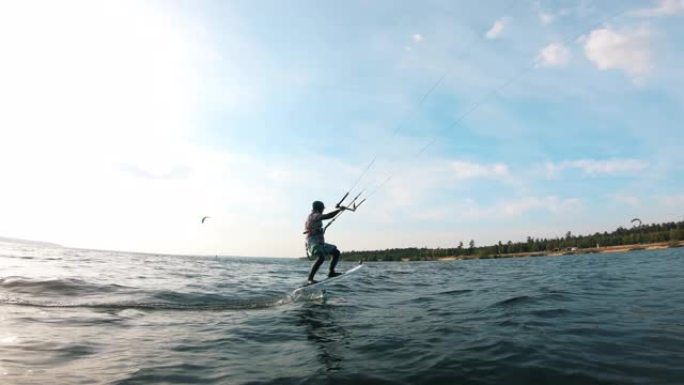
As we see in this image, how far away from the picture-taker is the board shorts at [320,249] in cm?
1795

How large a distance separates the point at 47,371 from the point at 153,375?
162cm

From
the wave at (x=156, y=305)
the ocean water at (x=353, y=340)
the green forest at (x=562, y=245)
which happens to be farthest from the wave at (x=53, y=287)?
the green forest at (x=562, y=245)

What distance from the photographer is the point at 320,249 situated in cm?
1797

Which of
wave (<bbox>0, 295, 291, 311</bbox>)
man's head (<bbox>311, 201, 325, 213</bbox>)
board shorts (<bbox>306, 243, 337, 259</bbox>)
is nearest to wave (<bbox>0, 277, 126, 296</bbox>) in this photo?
wave (<bbox>0, 295, 291, 311</bbox>)

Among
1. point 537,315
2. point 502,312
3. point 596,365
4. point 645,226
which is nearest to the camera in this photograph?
point 596,365

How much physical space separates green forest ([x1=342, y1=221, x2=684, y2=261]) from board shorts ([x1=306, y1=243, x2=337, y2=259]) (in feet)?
331

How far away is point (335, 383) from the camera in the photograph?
659 cm

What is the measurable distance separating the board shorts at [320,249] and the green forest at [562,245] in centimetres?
10079

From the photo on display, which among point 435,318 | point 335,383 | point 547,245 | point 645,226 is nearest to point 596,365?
point 335,383

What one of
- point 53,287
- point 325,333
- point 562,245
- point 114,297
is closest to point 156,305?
point 114,297

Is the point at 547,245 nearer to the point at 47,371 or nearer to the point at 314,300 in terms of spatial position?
the point at 314,300

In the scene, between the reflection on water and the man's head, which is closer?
the reflection on water

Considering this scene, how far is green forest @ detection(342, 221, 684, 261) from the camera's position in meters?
109

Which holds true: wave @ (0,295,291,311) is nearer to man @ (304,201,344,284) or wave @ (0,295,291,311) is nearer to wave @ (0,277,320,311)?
wave @ (0,277,320,311)
